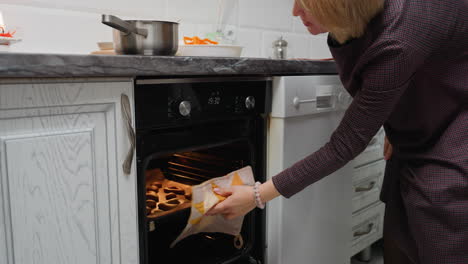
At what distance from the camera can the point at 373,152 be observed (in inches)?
69.7

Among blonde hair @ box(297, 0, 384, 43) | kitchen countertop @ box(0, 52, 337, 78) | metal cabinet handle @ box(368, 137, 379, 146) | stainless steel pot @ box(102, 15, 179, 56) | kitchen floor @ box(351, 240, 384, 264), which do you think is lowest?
kitchen floor @ box(351, 240, 384, 264)

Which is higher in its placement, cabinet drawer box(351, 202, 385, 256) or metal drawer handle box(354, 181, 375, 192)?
metal drawer handle box(354, 181, 375, 192)

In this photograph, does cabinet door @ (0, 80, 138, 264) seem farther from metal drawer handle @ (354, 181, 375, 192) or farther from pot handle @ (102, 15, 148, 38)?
metal drawer handle @ (354, 181, 375, 192)

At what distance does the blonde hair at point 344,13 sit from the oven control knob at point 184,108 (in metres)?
0.34

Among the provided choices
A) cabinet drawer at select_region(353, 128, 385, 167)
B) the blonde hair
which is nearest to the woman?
the blonde hair

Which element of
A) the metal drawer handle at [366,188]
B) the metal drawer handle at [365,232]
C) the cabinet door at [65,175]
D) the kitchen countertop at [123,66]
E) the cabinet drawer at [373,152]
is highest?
the kitchen countertop at [123,66]

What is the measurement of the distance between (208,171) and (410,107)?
610 mm

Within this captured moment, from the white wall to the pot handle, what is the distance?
0.55 metres

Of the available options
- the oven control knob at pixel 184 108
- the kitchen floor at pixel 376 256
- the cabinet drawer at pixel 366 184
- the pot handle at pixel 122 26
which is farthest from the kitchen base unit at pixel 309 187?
the kitchen floor at pixel 376 256

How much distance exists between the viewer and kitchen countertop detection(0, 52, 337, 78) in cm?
68

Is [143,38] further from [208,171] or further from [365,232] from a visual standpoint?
[365,232]

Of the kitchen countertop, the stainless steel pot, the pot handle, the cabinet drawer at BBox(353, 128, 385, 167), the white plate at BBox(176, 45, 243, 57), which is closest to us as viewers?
the kitchen countertop

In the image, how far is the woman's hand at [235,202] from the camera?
1.02m

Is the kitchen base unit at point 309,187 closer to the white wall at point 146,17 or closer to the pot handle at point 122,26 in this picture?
the pot handle at point 122,26
